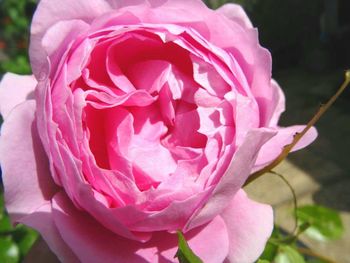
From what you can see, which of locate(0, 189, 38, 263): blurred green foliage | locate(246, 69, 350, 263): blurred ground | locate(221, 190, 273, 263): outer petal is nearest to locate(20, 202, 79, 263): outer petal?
locate(221, 190, 273, 263): outer petal

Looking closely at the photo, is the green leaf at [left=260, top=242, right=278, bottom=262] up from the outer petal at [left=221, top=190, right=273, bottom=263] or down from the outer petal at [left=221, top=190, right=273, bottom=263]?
down

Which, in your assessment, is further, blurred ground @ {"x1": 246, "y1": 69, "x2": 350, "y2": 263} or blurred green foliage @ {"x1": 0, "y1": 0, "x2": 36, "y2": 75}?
blurred ground @ {"x1": 246, "y1": 69, "x2": 350, "y2": 263}

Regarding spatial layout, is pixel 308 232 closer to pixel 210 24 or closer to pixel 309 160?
pixel 210 24

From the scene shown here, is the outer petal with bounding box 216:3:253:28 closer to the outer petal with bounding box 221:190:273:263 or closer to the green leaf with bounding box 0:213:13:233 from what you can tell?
the outer petal with bounding box 221:190:273:263

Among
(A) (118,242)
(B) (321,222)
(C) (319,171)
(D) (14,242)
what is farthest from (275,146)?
(C) (319,171)

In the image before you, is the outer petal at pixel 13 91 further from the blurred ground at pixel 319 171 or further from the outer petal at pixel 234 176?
the blurred ground at pixel 319 171

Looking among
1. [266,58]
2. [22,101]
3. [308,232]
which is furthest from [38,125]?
[308,232]
